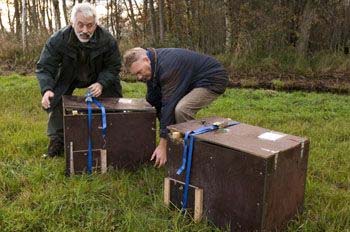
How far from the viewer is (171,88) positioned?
3.86m

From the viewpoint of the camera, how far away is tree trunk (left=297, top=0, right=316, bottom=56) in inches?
527

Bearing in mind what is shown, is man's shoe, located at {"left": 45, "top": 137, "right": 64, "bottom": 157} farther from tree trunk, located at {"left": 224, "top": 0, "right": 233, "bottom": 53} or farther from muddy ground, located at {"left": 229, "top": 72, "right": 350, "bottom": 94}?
tree trunk, located at {"left": 224, "top": 0, "right": 233, "bottom": 53}

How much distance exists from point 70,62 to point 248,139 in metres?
2.39

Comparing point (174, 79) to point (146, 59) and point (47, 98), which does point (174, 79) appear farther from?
point (47, 98)

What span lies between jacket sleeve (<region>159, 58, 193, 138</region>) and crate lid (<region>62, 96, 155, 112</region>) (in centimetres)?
38

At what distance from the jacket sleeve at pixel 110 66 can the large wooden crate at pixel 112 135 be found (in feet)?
1.19

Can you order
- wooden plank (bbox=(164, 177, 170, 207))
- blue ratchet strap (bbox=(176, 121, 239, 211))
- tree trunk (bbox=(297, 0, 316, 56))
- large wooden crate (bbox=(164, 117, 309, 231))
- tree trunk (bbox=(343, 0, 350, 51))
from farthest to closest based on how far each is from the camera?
tree trunk (bbox=(343, 0, 350, 51))
tree trunk (bbox=(297, 0, 316, 56))
wooden plank (bbox=(164, 177, 170, 207))
blue ratchet strap (bbox=(176, 121, 239, 211))
large wooden crate (bbox=(164, 117, 309, 231))

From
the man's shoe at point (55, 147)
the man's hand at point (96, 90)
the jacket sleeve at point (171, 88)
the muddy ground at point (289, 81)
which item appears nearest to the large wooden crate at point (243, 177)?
the jacket sleeve at point (171, 88)

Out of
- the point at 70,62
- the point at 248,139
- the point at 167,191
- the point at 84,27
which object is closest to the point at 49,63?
the point at 70,62

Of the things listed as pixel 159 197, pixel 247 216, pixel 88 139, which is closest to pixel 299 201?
pixel 247 216

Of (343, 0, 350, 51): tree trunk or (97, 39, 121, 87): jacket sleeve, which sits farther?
(343, 0, 350, 51): tree trunk

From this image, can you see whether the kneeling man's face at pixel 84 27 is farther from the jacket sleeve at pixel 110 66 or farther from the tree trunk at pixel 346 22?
the tree trunk at pixel 346 22

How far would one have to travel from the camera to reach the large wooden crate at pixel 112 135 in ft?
13.1

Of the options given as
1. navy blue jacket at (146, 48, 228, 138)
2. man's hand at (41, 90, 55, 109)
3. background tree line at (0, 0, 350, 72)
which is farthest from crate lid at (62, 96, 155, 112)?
background tree line at (0, 0, 350, 72)
